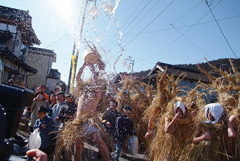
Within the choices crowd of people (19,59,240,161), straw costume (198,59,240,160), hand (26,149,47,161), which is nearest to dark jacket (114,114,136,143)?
crowd of people (19,59,240,161)

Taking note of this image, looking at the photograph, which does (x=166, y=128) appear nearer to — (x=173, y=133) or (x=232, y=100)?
(x=173, y=133)

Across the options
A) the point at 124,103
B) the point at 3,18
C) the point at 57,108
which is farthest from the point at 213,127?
the point at 3,18

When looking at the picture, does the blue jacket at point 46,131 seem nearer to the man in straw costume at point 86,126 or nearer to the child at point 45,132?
the child at point 45,132

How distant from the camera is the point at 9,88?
200cm

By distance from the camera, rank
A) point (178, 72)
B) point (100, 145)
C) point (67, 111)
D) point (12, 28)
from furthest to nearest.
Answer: point (178, 72) < point (12, 28) < point (67, 111) < point (100, 145)

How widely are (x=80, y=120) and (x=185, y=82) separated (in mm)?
16806

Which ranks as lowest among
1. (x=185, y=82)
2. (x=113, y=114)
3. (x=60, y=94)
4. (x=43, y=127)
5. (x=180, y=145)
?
(x=180, y=145)

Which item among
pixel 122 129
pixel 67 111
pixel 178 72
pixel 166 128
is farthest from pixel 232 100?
pixel 178 72

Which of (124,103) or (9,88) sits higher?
(124,103)

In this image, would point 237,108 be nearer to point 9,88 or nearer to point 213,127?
point 213,127

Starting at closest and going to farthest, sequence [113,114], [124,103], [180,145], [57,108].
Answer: [180,145] → [57,108] → [113,114] → [124,103]

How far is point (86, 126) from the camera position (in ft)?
10.8

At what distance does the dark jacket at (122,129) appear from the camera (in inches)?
192

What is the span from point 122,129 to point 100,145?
179 cm
